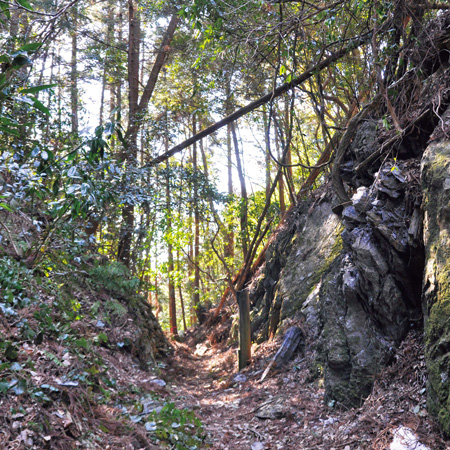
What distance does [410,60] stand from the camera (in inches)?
213

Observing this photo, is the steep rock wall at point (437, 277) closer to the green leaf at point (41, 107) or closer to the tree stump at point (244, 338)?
the green leaf at point (41, 107)

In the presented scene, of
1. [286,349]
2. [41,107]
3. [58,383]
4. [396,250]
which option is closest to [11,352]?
[58,383]

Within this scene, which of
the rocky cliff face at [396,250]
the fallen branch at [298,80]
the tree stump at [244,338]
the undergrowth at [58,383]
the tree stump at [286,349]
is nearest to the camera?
the undergrowth at [58,383]

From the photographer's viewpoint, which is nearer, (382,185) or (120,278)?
(382,185)

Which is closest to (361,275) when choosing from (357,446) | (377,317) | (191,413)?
(377,317)

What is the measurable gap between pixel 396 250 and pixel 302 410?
267cm

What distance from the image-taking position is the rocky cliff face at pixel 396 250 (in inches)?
147

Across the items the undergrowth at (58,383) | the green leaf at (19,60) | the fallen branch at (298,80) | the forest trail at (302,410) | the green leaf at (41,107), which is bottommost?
the forest trail at (302,410)

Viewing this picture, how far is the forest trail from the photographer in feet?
12.4

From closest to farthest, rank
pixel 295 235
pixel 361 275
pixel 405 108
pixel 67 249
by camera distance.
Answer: pixel 67 249 < pixel 361 275 < pixel 405 108 < pixel 295 235

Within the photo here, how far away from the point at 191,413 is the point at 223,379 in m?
3.89

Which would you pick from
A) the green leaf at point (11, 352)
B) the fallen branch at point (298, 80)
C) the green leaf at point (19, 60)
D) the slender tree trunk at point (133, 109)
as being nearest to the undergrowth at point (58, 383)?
the green leaf at point (11, 352)

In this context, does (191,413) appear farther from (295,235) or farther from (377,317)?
(295,235)

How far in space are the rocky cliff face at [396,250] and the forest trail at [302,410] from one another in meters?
0.25
